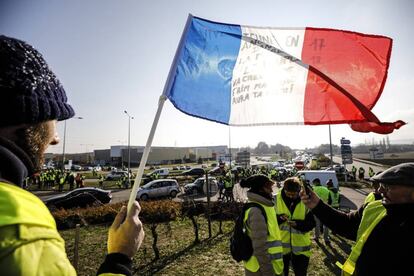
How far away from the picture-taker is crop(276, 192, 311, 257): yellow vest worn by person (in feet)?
14.9

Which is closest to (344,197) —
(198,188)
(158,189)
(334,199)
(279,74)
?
(334,199)

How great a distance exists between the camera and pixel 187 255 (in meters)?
8.02

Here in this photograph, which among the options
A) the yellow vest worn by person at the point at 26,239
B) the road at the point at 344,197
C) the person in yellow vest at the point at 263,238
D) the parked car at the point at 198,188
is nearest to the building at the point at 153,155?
the parked car at the point at 198,188

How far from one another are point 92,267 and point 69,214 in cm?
702

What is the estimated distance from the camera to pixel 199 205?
1477cm

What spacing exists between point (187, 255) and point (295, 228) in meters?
4.45

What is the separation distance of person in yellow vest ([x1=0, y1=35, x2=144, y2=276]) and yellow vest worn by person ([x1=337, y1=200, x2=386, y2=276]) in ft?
6.96

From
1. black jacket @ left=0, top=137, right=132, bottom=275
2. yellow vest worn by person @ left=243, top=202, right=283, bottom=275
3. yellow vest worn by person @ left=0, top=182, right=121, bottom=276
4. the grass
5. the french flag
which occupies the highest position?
the french flag

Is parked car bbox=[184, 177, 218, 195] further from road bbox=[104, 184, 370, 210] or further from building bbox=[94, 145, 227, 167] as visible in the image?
building bbox=[94, 145, 227, 167]

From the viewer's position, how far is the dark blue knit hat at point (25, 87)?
1.04 m

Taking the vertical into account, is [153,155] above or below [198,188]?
above

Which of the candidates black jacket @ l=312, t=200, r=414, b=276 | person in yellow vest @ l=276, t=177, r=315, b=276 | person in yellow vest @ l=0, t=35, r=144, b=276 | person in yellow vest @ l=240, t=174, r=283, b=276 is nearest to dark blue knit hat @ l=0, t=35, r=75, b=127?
person in yellow vest @ l=0, t=35, r=144, b=276

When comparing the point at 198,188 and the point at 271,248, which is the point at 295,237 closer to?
the point at 271,248

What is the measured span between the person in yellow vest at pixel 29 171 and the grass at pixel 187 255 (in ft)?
20.1
